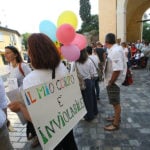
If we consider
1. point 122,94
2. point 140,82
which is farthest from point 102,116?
point 140,82

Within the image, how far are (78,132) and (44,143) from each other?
2304 millimetres

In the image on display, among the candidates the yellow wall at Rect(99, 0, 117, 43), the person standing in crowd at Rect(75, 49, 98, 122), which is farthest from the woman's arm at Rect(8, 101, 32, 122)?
the yellow wall at Rect(99, 0, 117, 43)

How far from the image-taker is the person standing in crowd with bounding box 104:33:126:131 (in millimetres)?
3625

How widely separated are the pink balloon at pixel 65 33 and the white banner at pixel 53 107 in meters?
0.78

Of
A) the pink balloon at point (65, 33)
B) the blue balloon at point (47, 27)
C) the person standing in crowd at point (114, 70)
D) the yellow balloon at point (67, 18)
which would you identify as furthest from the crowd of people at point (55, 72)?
the yellow balloon at point (67, 18)

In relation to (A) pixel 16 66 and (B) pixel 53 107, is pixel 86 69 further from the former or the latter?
(B) pixel 53 107

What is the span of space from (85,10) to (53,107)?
43.6m

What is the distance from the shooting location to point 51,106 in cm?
200

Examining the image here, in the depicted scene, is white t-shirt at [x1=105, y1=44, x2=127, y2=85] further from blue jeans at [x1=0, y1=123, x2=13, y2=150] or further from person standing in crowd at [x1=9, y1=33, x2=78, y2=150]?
blue jeans at [x1=0, y1=123, x2=13, y2=150]

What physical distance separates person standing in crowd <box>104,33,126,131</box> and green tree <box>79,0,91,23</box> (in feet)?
132

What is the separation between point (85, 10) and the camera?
4341 centimetres

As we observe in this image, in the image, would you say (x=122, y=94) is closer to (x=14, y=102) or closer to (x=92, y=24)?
(x=14, y=102)

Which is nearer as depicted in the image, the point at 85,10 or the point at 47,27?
the point at 47,27

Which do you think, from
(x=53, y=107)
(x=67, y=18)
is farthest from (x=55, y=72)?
(x=67, y=18)
